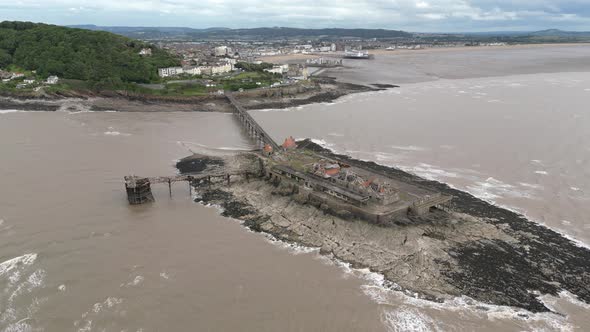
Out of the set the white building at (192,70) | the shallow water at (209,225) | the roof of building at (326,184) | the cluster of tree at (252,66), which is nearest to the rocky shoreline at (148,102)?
the shallow water at (209,225)

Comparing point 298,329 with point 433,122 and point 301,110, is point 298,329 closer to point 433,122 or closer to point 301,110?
point 433,122

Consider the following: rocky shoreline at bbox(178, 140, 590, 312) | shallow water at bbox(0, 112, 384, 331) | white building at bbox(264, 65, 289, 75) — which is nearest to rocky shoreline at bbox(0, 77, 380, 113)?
white building at bbox(264, 65, 289, 75)

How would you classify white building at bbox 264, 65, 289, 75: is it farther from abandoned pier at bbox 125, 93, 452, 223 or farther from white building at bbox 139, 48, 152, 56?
abandoned pier at bbox 125, 93, 452, 223

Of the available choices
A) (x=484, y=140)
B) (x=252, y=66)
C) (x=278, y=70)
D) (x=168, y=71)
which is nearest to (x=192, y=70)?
(x=168, y=71)

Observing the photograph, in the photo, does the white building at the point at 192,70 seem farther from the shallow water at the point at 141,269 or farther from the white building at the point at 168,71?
the shallow water at the point at 141,269

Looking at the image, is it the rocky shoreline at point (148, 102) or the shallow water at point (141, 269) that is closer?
the shallow water at point (141, 269)
